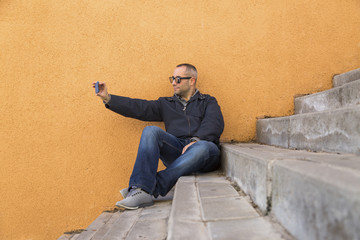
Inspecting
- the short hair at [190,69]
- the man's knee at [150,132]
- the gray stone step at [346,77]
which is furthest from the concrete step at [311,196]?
the gray stone step at [346,77]

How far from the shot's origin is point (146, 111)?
2613 mm

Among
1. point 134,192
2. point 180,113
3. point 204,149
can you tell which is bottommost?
point 134,192

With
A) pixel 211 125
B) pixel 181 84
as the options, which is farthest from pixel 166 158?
pixel 181 84

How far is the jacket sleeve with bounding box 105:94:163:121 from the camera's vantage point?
8.18 feet

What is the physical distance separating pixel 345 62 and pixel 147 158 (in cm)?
240

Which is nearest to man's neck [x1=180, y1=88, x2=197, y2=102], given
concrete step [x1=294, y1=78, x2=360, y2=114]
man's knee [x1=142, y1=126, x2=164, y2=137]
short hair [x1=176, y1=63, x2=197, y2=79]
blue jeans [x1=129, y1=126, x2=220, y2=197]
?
short hair [x1=176, y1=63, x2=197, y2=79]

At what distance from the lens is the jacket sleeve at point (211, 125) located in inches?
93.0

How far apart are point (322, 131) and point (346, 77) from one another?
1383mm

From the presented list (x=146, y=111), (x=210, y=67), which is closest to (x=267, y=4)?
(x=210, y=67)

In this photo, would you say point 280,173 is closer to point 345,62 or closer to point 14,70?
point 345,62

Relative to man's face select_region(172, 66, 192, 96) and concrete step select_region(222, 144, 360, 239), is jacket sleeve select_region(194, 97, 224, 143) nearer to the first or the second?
man's face select_region(172, 66, 192, 96)

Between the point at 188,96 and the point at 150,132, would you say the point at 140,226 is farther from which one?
the point at 188,96

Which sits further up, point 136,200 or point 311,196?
point 311,196

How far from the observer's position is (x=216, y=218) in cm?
114
